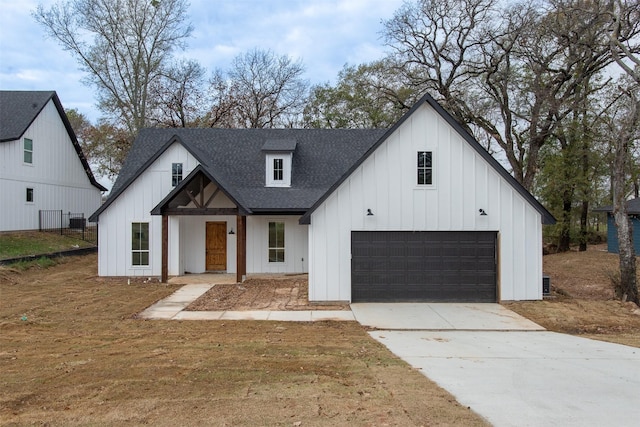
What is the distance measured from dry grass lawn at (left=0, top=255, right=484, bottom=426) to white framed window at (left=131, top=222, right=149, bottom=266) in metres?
6.37

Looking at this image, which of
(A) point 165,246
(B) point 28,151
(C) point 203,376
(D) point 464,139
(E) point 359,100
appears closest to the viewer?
(C) point 203,376

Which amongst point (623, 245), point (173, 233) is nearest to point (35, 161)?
point (173, 233)

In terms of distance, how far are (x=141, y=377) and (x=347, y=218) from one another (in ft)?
25.9

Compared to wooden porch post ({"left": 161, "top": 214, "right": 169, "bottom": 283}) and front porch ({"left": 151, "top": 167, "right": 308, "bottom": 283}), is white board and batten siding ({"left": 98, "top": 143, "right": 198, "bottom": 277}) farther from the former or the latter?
wooden porch post ({"left": 161, "top": 214, "right": 169, "bottom": 283})

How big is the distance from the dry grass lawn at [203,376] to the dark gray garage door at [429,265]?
3.03 m

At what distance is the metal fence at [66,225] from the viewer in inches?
1030

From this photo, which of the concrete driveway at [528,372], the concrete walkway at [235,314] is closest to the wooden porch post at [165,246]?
the concrete walkway at [235,314]

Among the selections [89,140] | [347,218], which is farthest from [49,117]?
[347,218]

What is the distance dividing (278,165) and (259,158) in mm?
1414

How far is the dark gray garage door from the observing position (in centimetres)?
1326

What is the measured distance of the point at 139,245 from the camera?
17703mm

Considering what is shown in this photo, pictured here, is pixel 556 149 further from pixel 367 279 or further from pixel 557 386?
pixel 557 386

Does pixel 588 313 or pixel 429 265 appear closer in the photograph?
pixel 588 313

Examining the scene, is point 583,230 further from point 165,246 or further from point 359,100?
point 165,246
